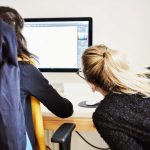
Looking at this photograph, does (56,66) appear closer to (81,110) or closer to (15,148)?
(81,110)

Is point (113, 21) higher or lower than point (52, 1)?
lower

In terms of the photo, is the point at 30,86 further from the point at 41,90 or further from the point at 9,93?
the point at 9,93

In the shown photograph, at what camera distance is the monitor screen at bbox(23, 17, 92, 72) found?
1.75 meters

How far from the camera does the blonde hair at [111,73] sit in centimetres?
107

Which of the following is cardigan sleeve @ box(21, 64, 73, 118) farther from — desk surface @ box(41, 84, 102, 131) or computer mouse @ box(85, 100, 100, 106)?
computer mouse @ box(85, 100, 100, 106)

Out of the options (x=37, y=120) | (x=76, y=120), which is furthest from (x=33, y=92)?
(x=76, y=120)

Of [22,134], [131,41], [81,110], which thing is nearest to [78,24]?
[131,41]

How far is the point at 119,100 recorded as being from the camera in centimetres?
103

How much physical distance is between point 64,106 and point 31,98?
162mm

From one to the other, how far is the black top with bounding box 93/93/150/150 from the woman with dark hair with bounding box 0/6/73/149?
336 millimetres

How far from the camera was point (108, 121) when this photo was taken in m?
1.03

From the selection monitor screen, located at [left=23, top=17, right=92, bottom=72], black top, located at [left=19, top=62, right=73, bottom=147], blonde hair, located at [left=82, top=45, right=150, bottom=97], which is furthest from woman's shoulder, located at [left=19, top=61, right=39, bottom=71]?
monitor screen, located at [left=23, top=17, right=92, bottom=72]

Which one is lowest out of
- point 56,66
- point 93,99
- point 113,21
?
point 93,99

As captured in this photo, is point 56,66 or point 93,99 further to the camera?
point 56,66
